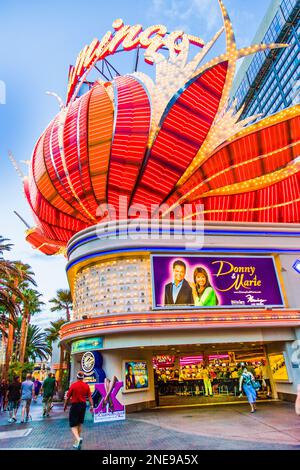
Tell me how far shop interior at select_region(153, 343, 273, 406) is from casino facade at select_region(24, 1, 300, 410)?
9cm

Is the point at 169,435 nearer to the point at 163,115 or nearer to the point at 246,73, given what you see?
the point at 163,115

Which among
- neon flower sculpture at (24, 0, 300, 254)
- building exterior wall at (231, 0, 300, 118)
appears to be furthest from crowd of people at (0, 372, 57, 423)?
building exterior wall at (231, 0, 300, 118)

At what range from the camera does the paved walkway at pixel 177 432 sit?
302 inches

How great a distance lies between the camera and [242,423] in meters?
10.1

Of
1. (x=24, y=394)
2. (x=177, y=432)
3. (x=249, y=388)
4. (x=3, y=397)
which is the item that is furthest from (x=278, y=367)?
(x=3, y=397)

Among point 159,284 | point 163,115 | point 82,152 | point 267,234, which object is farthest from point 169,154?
point 159,284

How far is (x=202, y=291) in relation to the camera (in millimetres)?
16375

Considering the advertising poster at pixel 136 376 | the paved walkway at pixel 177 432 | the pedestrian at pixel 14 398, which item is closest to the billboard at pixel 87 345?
the advertising poster at pixel 136 376

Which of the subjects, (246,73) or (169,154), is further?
(246,73)

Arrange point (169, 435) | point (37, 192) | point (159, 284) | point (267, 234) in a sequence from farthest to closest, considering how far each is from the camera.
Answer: point (37, 192) → point (267, 234) → point (159, 284) → point (169, 435)

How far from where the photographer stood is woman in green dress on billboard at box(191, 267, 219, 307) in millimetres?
16175
